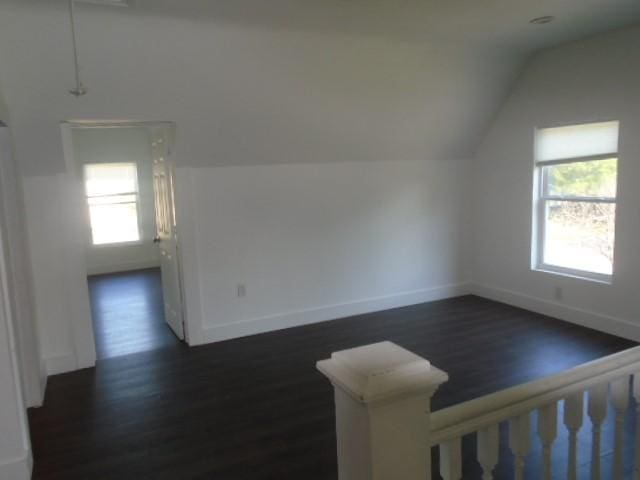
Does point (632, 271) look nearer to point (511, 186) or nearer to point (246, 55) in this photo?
point (511, 186)

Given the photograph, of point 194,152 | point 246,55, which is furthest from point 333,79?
point 194,152

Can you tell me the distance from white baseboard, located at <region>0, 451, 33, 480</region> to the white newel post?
2346 millimetres

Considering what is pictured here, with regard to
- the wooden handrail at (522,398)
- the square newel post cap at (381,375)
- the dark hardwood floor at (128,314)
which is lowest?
the dark hardwood floor at (128,314)

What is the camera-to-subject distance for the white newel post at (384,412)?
0.98m

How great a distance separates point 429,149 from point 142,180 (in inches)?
206

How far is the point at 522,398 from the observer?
125cm

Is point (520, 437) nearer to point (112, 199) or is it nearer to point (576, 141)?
point (576, 141)

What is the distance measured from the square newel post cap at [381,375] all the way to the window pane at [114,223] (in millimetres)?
8236

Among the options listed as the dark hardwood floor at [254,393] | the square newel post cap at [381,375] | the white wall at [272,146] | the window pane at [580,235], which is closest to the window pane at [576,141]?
the window pane at [580,235]

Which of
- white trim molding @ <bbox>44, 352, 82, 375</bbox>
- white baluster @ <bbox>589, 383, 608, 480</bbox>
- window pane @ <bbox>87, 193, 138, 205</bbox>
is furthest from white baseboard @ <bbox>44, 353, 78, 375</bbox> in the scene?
window pane @ <bbox>87, 193, 138, 205</bbox>

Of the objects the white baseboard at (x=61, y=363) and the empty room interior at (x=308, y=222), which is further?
the white baseboard at (x=61, y=363)

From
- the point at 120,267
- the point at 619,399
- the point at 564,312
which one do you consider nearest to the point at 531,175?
the point at 564,312

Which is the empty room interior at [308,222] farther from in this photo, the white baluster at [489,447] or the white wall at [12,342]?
the white baluster at [489,447]

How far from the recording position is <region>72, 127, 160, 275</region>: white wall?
8.11 meters
